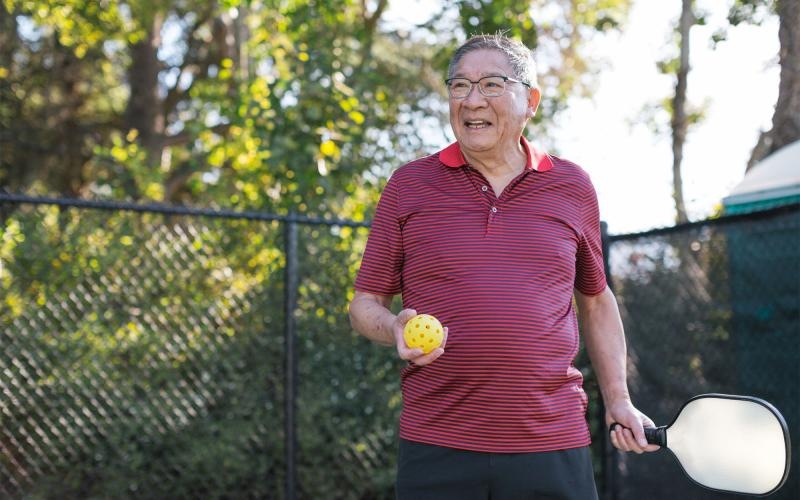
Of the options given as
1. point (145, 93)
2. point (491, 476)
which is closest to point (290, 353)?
point (491, 476)

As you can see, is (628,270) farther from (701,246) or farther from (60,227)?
(60,227)

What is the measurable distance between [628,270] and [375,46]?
6535 mm

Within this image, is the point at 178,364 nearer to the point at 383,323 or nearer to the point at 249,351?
the point at 249,351

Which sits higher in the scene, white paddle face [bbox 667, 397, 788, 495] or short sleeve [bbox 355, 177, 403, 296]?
short sleeve [bbox 355, 177, 403, 296]

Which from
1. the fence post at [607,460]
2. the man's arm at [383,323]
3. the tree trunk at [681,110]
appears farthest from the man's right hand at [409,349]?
the tree trunk at [681,110]

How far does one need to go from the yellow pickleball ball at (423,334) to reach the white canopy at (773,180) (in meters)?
4.09

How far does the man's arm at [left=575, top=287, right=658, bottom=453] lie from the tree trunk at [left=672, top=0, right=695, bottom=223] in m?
6.28

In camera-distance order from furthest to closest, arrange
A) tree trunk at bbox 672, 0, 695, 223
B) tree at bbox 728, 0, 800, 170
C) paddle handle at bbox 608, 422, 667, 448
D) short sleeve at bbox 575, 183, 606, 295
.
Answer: tree trunk at bbox 672, 0, 695, 223 < tree at bbox 728, 0, 800, 170 < short sleeve at bbox 575, 183, 606, 295 < paddle handle at bbox 608, 422, 667, 448

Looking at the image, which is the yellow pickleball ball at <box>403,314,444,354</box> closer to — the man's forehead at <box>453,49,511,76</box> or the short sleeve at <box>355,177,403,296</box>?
the short sleeve at <box>355,177,403,296</box>

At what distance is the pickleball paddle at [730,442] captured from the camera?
6.47 feet

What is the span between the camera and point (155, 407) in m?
4.70

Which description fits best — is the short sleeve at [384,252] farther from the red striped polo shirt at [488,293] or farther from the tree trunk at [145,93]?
the tree trunk at [145,93]

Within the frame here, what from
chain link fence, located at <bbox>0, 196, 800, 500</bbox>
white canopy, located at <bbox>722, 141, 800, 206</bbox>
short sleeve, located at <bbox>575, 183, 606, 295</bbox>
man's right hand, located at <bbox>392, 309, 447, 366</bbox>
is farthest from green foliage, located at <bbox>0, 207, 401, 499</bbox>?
man's right hand, located at <bbox>392, 309, 447, 366</bbox>

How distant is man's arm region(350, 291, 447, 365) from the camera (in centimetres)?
195
